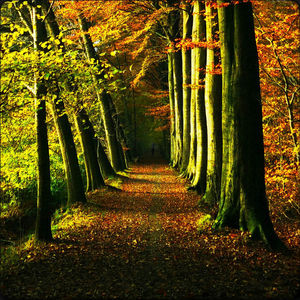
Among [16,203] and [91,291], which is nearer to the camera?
[91,291]

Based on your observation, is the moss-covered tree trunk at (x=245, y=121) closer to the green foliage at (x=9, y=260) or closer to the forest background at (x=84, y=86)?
the forest background at (x=84, y=86)

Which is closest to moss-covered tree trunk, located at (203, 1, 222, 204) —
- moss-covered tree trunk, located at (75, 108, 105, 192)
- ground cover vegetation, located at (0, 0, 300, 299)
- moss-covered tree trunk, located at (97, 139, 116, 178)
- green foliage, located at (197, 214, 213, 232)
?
ground cover vegetation, located at (0, 0, 300, 299)

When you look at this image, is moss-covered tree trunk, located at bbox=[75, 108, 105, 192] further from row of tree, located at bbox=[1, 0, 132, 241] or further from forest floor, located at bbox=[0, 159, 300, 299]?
forest floor, located at bbox=[0, 159, 300, 299]

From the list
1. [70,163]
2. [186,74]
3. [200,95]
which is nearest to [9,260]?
[70,163]

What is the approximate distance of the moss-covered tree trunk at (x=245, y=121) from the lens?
6680mm

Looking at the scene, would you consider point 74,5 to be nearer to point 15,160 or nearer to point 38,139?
point 15,160

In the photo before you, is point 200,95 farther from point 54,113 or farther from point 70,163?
point 54,113

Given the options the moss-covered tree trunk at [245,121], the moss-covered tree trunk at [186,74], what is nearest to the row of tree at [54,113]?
the moss-covered tree trunk at [245,121]

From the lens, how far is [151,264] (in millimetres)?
5867

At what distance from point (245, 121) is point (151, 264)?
3.81m

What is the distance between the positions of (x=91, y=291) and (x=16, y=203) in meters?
10.2

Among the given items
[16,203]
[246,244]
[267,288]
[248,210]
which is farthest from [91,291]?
[16,203]

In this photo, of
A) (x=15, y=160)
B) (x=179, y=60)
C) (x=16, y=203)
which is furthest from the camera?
(x=179, y=60)

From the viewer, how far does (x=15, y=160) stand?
1199cm
